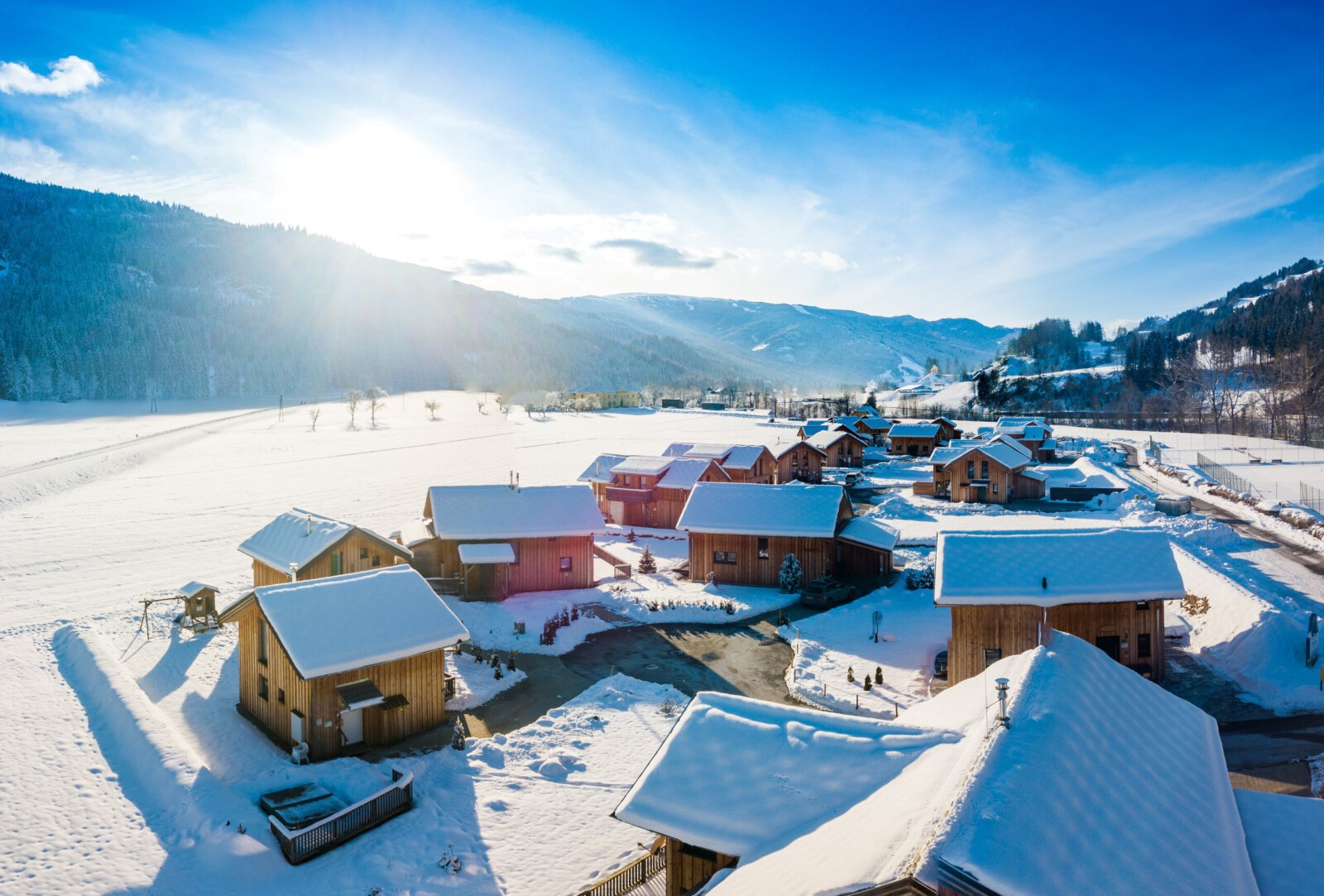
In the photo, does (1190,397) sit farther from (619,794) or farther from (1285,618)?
(619,794)

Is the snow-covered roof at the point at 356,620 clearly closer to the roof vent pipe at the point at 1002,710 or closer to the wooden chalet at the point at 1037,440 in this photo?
the roof vent pipe at the point at 1002,710

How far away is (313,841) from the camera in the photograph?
13.5 m

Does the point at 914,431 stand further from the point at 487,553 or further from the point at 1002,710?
the point at 1002,710

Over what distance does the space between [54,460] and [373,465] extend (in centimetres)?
2831

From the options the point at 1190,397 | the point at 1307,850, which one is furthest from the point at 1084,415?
the point at 1307,850

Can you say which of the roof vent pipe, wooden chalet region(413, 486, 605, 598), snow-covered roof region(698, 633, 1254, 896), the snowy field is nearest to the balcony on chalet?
the snowy field

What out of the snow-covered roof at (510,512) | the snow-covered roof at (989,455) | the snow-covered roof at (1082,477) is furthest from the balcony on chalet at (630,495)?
the snow-covered roof at (1082,477)

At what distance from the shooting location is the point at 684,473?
44.6 metres

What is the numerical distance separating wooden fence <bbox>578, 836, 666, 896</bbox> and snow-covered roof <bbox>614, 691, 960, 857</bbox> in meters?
2.78

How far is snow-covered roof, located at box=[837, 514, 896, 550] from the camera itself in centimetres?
3198

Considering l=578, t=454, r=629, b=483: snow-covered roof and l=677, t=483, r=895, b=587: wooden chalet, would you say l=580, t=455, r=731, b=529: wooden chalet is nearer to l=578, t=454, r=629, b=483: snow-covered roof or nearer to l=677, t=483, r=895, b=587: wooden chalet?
l=578, t=454, r=629, b=483: snow-covered roof

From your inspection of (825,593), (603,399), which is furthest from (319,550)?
(603,399)

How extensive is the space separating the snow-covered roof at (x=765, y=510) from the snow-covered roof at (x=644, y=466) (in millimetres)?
10041

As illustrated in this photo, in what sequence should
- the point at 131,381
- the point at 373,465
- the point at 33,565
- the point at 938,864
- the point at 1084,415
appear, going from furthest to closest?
the point at 131,381, the point at 1084,415, the point at 373,465, the point at 33,565, the point at 938,864
